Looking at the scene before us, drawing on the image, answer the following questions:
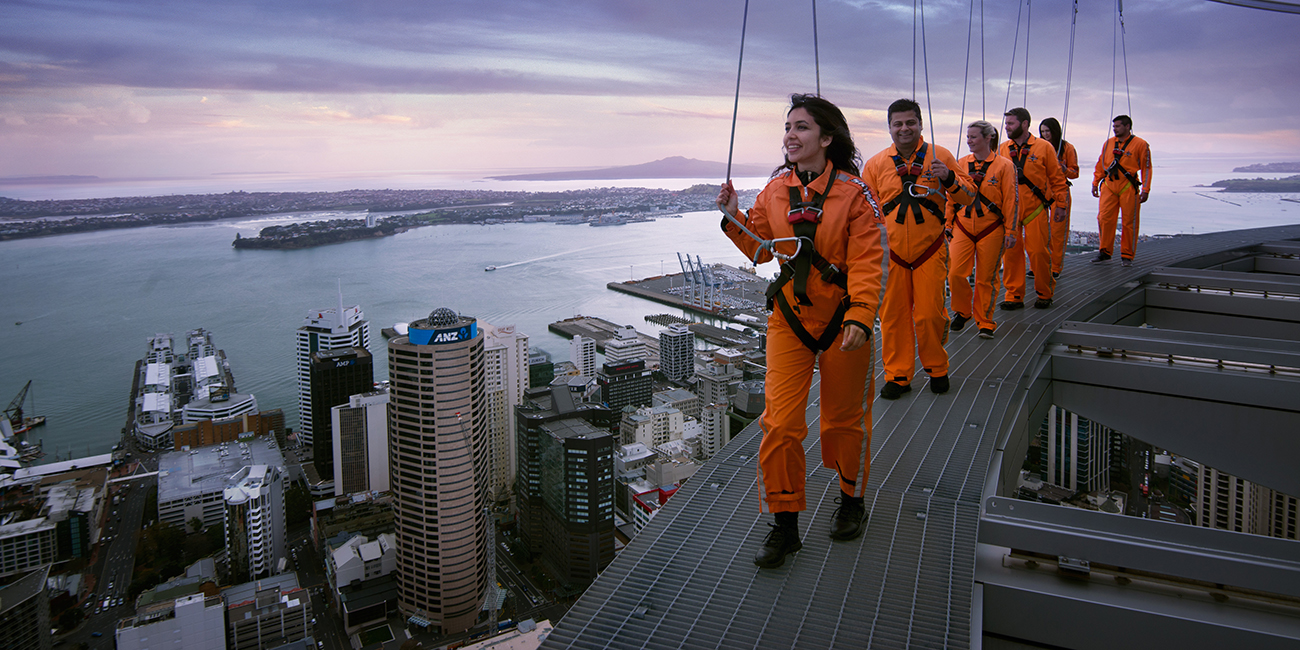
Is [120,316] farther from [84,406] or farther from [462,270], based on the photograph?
[462,270]

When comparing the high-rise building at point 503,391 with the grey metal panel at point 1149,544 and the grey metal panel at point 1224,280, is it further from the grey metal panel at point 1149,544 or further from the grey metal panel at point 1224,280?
the grey metal panel at point 1149,544

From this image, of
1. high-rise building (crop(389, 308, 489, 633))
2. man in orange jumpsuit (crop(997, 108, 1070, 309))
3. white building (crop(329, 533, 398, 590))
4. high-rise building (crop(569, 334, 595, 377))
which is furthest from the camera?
high-rise building (crop(569, 334, 595, 377))

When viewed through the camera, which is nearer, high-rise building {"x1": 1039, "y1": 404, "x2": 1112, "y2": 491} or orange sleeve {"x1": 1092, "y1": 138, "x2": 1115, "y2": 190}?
orange sleeve {"x1": 1092, "y1": 138, "x2": 1115, "y2": 190}

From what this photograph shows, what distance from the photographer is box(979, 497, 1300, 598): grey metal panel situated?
164 cm

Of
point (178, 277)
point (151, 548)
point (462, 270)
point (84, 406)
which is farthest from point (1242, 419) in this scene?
point (178, 277)

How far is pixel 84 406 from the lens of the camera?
1867cm

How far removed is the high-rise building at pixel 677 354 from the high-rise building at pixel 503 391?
17.0ft

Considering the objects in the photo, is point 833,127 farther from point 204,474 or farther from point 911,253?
point 204,474

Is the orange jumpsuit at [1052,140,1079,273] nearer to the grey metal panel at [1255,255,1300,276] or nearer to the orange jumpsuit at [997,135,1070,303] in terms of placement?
the orange jumpsuit at [997,135,1070,303]

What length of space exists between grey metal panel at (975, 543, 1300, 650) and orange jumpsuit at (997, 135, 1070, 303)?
2736 mm

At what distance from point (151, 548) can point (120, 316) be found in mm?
14624

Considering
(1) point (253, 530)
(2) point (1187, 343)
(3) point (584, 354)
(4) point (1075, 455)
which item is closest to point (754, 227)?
(2) point (1187, 343)

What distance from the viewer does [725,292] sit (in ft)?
114

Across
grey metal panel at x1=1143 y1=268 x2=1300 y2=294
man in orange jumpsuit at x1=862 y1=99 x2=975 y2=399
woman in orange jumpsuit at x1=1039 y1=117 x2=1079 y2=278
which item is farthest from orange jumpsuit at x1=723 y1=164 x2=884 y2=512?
grey metal panel at x1=1143 y1=268 x2=1300 y2=294
